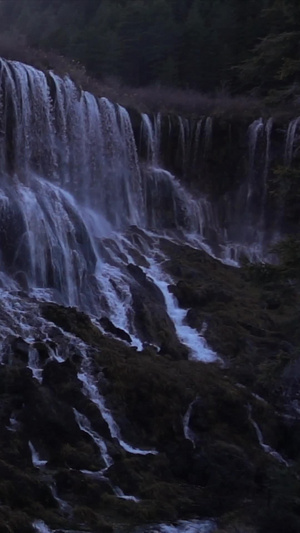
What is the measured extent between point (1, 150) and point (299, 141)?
12245 mm

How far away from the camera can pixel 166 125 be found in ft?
109

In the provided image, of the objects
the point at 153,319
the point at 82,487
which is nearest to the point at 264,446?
the point at 82,487

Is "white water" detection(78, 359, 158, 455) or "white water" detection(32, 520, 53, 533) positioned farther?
"white water" detection(78, 359, 158, 455)

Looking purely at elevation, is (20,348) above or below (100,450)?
above

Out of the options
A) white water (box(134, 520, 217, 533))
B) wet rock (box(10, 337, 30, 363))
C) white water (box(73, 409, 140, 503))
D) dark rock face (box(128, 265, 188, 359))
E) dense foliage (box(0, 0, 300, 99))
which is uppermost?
dense foliage (box(0, 0, 300, 99))

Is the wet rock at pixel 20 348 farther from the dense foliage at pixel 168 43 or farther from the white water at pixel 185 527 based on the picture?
the dense foliage at pixel 168 43

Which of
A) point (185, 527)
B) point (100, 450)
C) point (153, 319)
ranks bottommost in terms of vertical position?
point (185, 527)

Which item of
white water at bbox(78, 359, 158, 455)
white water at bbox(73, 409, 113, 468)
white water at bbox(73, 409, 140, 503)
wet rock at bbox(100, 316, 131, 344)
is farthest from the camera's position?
wet rock at bbox(100, 316, 131, 344)

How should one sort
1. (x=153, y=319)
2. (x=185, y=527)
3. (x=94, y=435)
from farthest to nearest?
(x=153, y=319)
(x=94, y=435)
(x=185, y=527)

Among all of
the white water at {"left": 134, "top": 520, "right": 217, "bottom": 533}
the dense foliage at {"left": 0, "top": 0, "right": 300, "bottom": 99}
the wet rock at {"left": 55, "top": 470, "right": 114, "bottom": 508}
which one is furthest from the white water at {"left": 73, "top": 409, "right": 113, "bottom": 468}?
the dense foliage at {"left": 0, "top": 0, "right": 300, "bottom": 99}

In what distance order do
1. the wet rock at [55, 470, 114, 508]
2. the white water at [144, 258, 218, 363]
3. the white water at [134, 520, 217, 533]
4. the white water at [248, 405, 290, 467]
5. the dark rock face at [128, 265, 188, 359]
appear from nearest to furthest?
the white water at [134, 520, 217, 533], the wet rock at [55, 470, 114, 508], the white water at [248, 405, 290, 467], the dark rock face at [128, 265, 188, 359], the white water at [144, 258, 218, 363]

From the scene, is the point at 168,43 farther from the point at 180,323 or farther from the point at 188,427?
the point at 188,427

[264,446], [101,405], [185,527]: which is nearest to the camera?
[185,527]

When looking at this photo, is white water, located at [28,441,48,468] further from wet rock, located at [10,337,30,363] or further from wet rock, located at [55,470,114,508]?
wet rock, located at [10,337,30,363]
